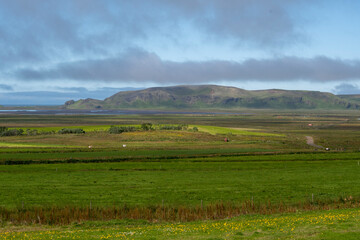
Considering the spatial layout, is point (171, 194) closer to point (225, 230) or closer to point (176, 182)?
point (176, 182)

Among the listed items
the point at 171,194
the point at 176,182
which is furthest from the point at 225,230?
the point at 176,182

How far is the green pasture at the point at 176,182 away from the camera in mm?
34750

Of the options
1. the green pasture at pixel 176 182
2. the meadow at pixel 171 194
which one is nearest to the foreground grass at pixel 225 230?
the meadow at pixel 171 194

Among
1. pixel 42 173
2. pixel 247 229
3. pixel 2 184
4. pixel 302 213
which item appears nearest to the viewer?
pixel 247 229

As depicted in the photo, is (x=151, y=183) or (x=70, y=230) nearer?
(x=70, y=230)

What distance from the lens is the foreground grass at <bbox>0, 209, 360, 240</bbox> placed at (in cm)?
2030

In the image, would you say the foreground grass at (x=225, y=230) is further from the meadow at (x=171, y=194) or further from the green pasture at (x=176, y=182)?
the green pasture at (x=176, y=182)

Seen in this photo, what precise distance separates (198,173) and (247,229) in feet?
90.5

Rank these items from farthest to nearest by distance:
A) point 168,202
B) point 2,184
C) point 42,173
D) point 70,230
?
point 42,173 < point 2,184 < point 168,202 < point 70,230

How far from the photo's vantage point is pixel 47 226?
2589 centimetres

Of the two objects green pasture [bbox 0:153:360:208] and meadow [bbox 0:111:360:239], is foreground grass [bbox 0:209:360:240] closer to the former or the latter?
meadow [bbox 0:111:360:239]

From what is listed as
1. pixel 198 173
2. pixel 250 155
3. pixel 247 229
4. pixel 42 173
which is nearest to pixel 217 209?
pixel 247 229

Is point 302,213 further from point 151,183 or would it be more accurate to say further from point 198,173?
point 198,173

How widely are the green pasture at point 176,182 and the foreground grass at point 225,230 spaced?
683 centimetres
